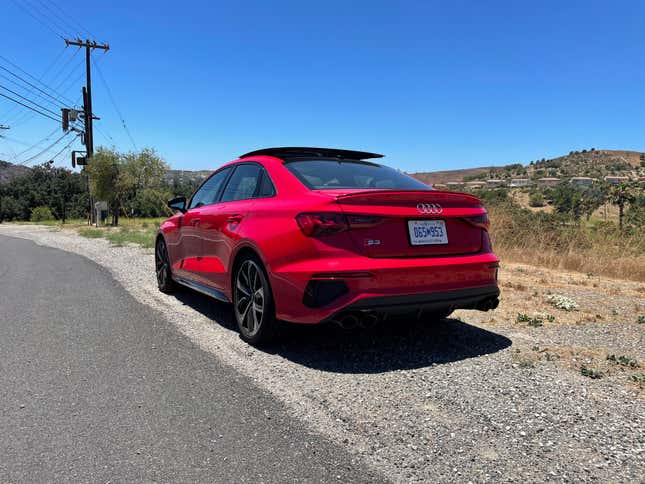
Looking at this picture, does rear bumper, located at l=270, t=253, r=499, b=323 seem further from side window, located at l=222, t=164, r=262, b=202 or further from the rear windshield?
side window, located at l=222, t=164, r=262, b=202

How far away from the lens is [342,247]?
Result: 329 centimetres

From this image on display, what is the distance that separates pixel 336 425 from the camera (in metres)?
2.66

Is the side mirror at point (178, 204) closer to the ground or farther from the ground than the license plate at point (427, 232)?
farther from the ground

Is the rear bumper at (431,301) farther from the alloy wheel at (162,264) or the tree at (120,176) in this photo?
the tree at (120,176)

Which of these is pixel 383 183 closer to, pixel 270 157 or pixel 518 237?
pixel 270 157

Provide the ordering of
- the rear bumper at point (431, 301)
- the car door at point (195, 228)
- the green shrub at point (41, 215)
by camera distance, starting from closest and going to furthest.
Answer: the rear bumper at point (431, 301)
the car door at point (195, 228)
the green shrub at point (41, 215)

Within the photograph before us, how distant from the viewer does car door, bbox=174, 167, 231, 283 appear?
5.23 m

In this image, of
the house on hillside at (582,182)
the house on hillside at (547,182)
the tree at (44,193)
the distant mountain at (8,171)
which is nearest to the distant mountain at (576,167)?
the house on hillside at (547,182)

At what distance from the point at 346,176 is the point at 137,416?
2.43 metres

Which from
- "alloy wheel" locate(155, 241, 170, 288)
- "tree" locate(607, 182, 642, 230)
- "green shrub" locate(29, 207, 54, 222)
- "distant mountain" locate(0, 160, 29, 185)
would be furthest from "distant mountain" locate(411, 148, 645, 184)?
"distant mountain" locate(0, 160, 29, 185)

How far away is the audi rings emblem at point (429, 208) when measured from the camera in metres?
3.53

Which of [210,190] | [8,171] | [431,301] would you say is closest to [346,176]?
[431,301]

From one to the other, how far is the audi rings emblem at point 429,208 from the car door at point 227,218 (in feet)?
4.84

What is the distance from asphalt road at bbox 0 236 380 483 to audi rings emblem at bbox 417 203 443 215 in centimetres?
175
